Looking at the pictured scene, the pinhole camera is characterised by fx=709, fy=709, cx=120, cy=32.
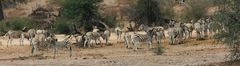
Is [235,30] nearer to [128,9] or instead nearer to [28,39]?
[28,39]

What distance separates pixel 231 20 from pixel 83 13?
21.7 m

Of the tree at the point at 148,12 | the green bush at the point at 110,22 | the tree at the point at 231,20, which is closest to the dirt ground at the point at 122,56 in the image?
the tree at the point at 231,20

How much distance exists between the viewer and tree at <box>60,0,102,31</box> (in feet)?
154

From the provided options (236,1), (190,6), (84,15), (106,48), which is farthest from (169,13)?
(236,1)

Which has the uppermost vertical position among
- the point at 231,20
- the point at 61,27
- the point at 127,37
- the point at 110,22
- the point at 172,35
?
the point at 231,20

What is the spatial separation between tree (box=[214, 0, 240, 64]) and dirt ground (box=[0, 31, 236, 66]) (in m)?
0.90

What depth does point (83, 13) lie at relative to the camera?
155ft

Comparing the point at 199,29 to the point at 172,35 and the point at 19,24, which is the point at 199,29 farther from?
the point at 19,24

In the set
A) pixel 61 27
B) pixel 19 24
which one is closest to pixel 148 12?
pixel 61 27

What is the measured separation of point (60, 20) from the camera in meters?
53.7

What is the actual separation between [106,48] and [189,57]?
9.38 metres

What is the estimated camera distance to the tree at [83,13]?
4688 cm

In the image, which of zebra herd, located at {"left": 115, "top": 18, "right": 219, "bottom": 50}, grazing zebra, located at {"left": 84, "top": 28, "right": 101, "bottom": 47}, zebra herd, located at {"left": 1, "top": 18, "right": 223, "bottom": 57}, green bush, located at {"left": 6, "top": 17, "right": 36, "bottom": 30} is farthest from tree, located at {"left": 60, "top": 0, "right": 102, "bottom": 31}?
green bush, located at {"left": 6, "top": 17, "right": 36, "bottom": 30}

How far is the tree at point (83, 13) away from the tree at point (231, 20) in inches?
803
